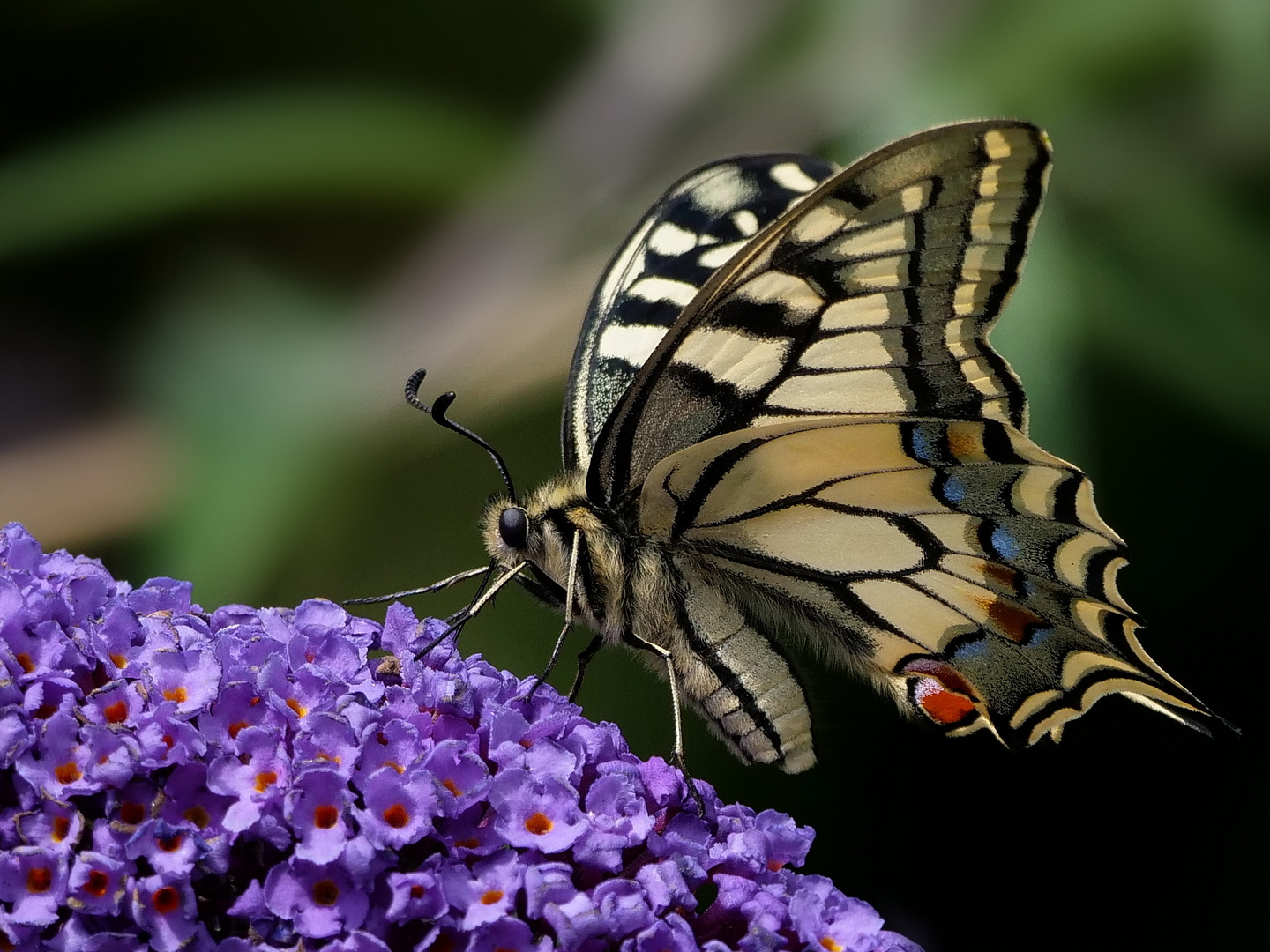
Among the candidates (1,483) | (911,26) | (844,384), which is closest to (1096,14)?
(911,26)

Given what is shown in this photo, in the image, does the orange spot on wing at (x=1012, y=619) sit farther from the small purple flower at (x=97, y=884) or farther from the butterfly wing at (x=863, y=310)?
the small purple flower at (x=97, y=884)

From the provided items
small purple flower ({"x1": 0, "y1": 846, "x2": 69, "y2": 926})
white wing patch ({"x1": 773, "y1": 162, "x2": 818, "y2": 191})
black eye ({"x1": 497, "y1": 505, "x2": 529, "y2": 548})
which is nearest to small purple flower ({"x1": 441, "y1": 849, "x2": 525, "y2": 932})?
small purple flower ({"x1": 0, "y1": 846, "x2": 69, "y2": 926})

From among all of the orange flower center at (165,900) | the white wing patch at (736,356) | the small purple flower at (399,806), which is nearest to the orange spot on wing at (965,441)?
the white wing patch at (736,356)

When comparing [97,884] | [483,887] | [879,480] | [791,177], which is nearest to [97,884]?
[97,884]

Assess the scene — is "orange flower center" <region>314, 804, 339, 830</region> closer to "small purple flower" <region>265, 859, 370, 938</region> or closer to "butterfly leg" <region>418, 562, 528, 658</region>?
"small purple flower" <region>265, 859, 370, 938</region>

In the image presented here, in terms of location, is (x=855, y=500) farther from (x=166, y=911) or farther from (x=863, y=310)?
(x=166, y=911)

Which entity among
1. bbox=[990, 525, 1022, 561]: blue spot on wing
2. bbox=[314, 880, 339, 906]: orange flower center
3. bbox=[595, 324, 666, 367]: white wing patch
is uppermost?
bbox=[595, 324, 666, 367]: white wing patch
